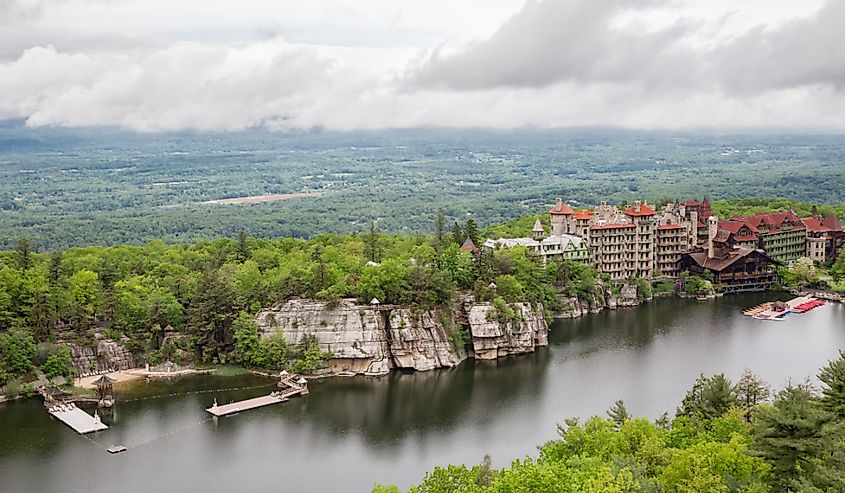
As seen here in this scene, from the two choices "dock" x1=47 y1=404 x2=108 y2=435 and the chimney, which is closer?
"dock" x1=47 y1=404 x2=108 y2=435

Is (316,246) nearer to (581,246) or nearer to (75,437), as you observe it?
(581,246)

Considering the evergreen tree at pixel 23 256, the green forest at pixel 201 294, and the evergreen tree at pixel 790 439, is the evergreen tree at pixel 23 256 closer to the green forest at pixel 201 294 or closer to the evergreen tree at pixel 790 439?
the green forest at pixel 201 294

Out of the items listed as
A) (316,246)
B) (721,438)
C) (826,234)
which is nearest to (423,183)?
(826,234)

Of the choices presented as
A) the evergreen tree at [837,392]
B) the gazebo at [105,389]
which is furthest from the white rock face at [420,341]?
the evergreen tree at [837,392]

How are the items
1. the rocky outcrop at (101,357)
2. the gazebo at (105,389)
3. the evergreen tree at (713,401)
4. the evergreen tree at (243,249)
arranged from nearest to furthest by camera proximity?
the evergreen tree at (713,401), the gazebo at (105,389), the rocky outcrop at (101,357), the evergreen tree at (243,249)

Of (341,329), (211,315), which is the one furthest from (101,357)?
(341,329)

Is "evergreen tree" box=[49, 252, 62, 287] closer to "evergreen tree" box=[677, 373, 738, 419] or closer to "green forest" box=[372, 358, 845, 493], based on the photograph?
"green forest" box=[372, 358, 845, 493]

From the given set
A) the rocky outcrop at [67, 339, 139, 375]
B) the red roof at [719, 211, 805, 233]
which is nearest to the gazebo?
the rocky outcrop at [67, 339, 139, 375]
